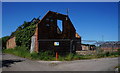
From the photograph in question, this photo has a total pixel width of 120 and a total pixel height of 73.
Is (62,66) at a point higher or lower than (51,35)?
lower

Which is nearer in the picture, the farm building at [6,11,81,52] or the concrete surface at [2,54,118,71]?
the concrete surface at [2,54,118,71]

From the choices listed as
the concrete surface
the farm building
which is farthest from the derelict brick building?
the concrete surface

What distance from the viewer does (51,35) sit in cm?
2264

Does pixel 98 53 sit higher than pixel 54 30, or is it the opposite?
pixel 54 30

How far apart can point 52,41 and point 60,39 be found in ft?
5.36

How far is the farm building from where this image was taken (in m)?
21.4

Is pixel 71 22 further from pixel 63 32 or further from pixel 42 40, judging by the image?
pixel 42 40

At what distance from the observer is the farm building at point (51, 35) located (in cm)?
2136

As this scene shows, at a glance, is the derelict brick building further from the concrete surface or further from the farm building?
the concrete surface

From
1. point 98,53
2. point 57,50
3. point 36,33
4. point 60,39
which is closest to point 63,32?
point 60,39

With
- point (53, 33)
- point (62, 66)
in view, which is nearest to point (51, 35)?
point (53, 33)

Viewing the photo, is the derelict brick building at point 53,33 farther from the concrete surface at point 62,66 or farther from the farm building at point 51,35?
the concrete surface at point 62,66

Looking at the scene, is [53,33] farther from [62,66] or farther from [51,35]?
[62,66]

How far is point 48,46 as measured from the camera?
859 inches
